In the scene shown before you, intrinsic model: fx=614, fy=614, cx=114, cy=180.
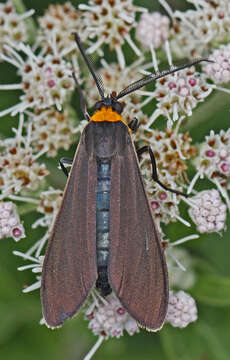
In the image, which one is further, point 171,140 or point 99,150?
point 171,140

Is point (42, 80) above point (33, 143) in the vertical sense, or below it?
above

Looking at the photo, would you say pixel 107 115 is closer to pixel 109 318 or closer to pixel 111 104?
pixel 111 104

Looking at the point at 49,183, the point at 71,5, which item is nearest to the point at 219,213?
the point at 49,183

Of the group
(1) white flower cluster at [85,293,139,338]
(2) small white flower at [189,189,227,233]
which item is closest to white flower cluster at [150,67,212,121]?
(2) small white flower at [189,189,227,233]

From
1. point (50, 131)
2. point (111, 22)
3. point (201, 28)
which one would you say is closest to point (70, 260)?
point (50, 131)

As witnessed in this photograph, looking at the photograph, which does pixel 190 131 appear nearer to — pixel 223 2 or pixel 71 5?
pixel 223 2

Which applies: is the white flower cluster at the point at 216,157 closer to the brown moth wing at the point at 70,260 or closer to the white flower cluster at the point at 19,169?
the brown moth wing at the point at 70,260

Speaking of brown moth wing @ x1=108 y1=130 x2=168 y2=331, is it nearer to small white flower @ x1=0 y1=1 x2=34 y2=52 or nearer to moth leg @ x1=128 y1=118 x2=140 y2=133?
moth leg @ x1=128 y1=118 x2=140 y2=133
